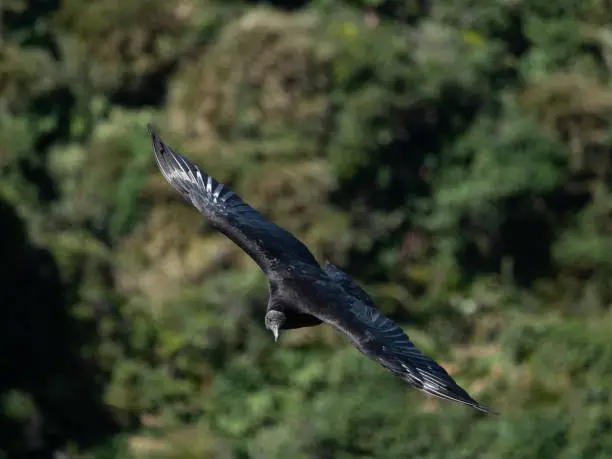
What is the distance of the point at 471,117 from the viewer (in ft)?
85.5

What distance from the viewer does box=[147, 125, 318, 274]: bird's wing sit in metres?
11.9

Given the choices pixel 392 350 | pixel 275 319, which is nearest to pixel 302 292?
pixel 275 319

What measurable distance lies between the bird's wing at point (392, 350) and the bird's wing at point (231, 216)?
756 millimetres

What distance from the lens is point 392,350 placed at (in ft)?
34.8

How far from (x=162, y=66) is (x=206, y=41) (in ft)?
2.62

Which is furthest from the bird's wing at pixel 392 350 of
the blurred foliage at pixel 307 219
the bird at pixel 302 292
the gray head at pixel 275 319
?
the blurred foliage at pixel 307 219

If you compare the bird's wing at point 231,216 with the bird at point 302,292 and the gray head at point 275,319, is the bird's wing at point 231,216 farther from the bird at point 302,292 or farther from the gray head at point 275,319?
the gray head at point 275,319

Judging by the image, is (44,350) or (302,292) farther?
(44,350)

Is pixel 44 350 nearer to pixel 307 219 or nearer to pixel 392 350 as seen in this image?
pixel 307 219

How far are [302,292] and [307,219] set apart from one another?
12.1m

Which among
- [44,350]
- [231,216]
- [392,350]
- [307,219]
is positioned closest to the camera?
[392,350]

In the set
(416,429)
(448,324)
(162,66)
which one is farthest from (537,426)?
(162,66)

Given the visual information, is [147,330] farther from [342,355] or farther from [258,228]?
[258,228]

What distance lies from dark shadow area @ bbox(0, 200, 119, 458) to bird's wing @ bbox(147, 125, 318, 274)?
9.23 meters
